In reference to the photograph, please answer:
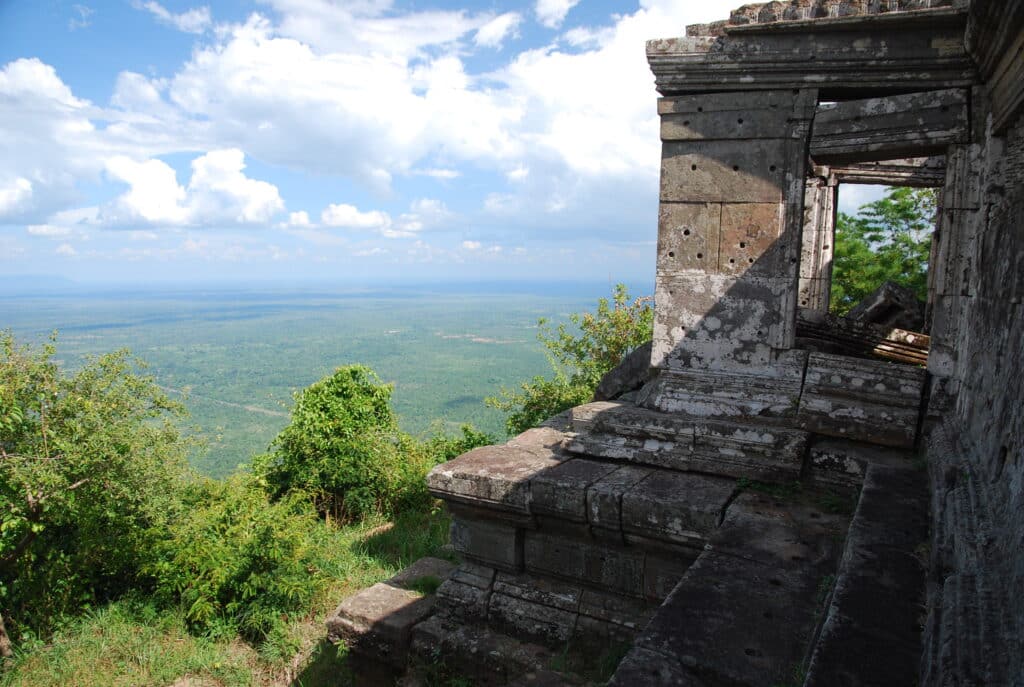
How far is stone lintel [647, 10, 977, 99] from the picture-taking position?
435 centimetres

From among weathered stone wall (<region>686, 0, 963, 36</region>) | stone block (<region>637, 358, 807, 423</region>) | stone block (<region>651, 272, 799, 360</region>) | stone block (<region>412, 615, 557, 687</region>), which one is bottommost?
stone block (<region>412, 615, 557, 687</region>)

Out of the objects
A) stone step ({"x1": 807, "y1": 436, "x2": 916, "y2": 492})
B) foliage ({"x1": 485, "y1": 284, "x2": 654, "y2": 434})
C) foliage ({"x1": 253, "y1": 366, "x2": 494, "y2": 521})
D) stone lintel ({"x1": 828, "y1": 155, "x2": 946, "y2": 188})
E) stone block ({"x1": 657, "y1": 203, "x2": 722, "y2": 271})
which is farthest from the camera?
foliage ({"x1": 485, "y1": 284, "x2": 654, "y2": 434})

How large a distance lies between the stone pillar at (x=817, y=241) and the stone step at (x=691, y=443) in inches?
195

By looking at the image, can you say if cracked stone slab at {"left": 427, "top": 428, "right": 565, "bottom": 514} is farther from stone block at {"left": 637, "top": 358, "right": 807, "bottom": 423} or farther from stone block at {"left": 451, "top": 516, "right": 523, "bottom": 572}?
stone block at {"left": 637, "top": 358, "right": 807, "bottom": 423}

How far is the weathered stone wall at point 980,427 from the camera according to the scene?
161cm

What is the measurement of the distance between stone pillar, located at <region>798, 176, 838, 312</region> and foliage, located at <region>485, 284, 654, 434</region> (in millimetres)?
4301

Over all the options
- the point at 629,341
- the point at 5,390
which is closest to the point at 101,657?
the point at 5,390

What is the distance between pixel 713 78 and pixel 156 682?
7.14 meters

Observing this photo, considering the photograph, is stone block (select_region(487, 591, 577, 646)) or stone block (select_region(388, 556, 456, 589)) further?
stone block (select_region(388, 556, 456, 589))

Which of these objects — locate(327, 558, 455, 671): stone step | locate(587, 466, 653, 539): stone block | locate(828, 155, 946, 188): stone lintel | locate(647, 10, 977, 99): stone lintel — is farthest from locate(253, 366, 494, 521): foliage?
locate(647, 10, 977, 99): stone lintel

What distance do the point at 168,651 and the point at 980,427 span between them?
713cm

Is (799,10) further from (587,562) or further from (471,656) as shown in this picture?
(471,656)

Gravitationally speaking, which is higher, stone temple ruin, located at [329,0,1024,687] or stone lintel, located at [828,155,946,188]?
stone lintel, located at [828,155,946,188]

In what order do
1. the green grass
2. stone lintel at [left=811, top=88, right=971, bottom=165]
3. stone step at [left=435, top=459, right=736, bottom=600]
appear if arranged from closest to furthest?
1. stone step at [left=435, top=459, right=736, bottom=600]
2. stone lintel at [left=811, top=88, right=971, bottom=165]
3. the green grass
